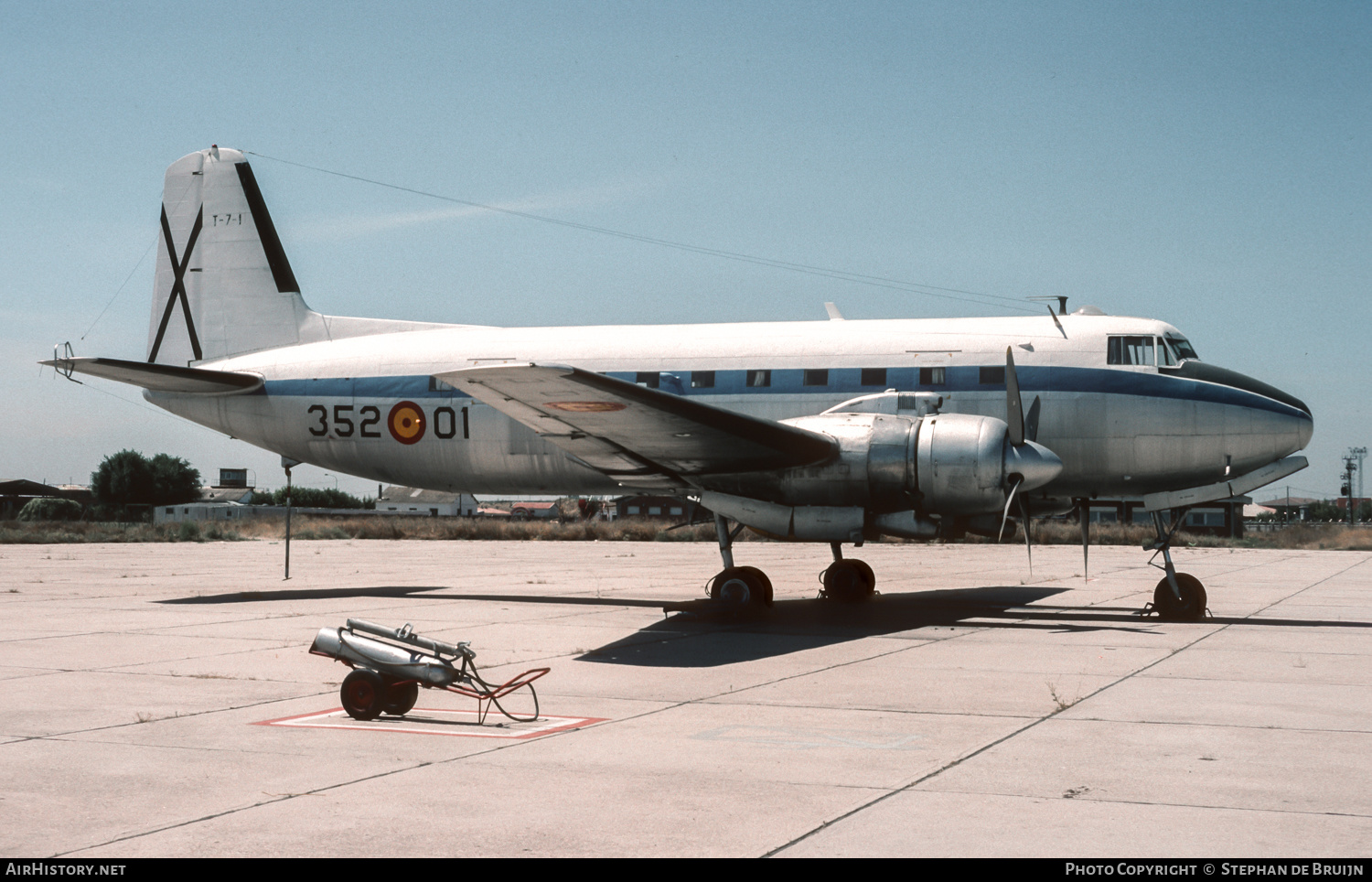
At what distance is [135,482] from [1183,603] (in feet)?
366

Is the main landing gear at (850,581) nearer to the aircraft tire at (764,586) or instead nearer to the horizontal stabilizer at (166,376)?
the aircraft tire at (764,586)

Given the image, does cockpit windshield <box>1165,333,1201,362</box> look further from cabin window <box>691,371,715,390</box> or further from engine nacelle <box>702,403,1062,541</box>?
cabin window <box>691,371,715,390</box>

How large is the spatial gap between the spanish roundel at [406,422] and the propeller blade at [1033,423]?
1084 centimetres

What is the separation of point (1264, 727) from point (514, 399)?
9620 mm

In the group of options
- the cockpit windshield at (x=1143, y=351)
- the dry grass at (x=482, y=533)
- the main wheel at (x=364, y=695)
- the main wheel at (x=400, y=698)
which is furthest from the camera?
the dry grass at (x=482, y=533)

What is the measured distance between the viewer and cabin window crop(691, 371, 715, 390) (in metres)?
19.3

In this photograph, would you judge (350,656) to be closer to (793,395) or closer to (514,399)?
(514,399)

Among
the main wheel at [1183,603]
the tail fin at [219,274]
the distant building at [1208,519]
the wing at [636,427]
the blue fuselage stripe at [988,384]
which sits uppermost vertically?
the tail fin at [219,274]

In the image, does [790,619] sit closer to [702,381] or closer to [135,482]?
[702,381]

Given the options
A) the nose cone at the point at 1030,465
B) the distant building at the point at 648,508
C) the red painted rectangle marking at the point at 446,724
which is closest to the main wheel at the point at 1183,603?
the nose cone at the point at 1030,465

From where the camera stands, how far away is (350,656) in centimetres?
927

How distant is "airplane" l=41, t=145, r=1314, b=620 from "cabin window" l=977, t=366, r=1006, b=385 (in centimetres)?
6

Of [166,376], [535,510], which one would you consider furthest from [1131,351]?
[535,510]

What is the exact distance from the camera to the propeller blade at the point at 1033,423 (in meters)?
17.7
